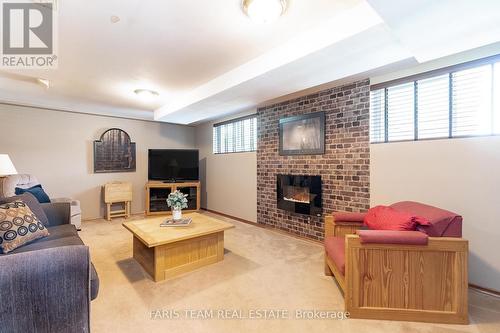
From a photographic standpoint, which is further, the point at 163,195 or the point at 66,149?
the point at 163,195

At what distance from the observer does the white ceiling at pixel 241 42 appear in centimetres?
166

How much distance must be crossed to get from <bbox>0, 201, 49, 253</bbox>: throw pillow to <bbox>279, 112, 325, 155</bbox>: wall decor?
324 cm

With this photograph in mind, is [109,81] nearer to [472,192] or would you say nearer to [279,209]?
[279,209]

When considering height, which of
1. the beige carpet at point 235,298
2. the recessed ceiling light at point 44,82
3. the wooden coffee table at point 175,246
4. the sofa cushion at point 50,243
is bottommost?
the beige carpet at point 235,298

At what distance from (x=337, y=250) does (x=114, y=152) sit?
495 centimetres

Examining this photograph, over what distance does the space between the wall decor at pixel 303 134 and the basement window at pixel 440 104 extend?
28.6 inches

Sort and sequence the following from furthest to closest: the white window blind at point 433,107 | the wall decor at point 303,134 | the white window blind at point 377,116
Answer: the wall decor at point 303,134 < the white window blind at point 377,116 < the white window blind at point 433,107

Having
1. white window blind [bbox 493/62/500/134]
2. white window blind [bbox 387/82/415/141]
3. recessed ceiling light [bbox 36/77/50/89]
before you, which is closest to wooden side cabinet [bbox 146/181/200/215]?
recessed ceiling light [bbox 36/77/50/89]

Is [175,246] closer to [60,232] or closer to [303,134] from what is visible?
[60,232]

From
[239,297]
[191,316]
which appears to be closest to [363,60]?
[239,297]

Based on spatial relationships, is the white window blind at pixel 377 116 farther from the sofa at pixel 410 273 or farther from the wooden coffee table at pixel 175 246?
the wooden coffee table at pixel 175 246

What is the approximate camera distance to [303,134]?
3.74m

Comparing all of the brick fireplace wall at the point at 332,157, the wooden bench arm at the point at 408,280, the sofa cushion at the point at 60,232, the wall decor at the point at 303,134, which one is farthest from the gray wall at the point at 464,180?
the sofa cushion at the point at 60,232

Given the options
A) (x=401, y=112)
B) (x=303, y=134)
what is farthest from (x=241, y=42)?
(x=401, y=112)
